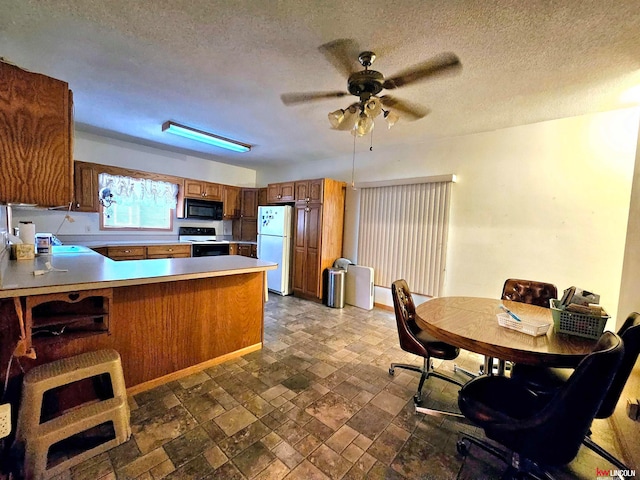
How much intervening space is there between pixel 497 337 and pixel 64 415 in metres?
2.38

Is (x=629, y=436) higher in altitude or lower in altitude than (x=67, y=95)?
lower

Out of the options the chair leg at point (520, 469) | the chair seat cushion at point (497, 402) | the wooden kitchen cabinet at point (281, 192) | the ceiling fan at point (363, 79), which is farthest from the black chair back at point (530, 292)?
the wooden kitchen cabinet at point (281, 192)

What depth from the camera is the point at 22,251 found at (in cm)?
228

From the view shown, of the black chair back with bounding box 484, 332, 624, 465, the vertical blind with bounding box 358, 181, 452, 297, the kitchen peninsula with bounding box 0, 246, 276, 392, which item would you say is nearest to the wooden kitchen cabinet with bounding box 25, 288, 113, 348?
the kitchen peninsula with bounding box 0, 246, 276, 392

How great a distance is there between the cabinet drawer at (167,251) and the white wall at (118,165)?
2.05 feet

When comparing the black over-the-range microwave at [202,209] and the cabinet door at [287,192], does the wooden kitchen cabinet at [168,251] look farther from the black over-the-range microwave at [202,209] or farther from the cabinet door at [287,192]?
the cabinet door at [287,192]

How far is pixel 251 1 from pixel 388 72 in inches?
43.6

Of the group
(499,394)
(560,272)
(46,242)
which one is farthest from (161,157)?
(560,272)

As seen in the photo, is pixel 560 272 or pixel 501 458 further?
pixel 560 272

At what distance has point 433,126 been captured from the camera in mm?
3240

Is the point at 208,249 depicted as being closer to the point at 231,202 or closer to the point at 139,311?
the point at 231,202

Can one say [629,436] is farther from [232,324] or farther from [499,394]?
[232,324]

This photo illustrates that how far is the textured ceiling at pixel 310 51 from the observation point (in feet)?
4.97

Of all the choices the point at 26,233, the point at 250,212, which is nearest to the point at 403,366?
the point at 26,233
